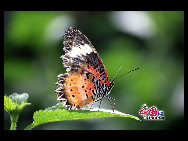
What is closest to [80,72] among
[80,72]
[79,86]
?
[80,72]

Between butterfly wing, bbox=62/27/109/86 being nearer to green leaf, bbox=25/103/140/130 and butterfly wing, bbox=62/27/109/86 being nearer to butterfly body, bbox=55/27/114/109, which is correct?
butterfly body, bbox=55/27/114/109

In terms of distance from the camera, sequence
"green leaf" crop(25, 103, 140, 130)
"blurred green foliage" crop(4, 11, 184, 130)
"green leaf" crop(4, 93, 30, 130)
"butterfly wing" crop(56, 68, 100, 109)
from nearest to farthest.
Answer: "green leaf" crop(25, 103, 140, 130) → "green leaf" crop(4, 93, 30, 130) → "butterfly wing" crop(56, 68, 100, 109) → "blurred green foliage" crop(4, 11, 184, 130)

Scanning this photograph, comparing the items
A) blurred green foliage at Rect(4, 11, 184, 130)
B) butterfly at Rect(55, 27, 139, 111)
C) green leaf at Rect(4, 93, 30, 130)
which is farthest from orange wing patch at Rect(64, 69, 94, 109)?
blurred green foliage at Rect(4, 11, 184, 130)

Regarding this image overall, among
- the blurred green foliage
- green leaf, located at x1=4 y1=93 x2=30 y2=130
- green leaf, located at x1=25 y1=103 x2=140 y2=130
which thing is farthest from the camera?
the blurred green foliage

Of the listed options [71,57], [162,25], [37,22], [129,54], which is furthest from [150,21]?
[71,57]

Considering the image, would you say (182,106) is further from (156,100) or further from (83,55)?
(83,55)
